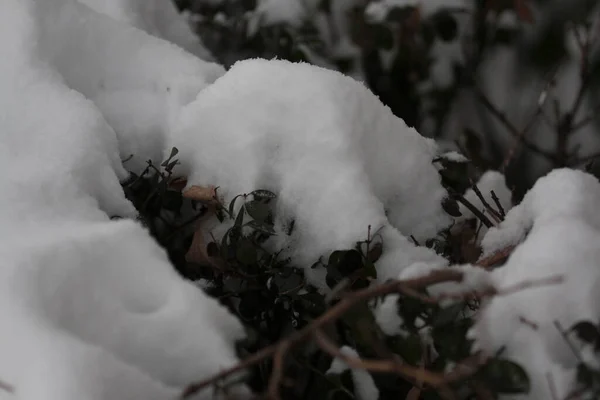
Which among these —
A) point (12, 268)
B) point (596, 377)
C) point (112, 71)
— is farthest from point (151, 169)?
point (596, 377)

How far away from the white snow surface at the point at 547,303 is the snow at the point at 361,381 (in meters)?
0.10

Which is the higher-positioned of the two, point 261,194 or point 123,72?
point 123,72

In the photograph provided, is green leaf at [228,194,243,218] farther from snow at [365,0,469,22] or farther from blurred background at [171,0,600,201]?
snow at [365,0,469,22]

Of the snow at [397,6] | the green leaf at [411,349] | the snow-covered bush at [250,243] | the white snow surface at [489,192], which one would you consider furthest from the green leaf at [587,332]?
the snow at [397,6]

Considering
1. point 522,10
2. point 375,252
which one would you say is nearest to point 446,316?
point 375,252

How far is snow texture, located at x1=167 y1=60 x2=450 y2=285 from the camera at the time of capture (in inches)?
26.4

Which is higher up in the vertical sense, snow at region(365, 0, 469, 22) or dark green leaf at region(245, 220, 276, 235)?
snow at region(365, 0, 469, 22)

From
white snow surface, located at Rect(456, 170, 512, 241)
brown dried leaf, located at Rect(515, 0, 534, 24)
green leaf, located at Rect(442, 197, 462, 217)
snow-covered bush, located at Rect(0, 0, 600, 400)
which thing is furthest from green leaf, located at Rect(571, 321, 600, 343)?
brown dried leaf, located at Rect(515, 0, 534, 24)

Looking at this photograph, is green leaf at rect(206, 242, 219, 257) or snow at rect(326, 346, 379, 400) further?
green leaf at rect(206, 242, 219, 257)

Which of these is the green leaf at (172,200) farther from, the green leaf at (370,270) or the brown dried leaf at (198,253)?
the green leaf at (370,270)

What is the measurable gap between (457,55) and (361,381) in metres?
1.57

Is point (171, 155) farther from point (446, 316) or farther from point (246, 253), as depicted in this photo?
point (446, 316)

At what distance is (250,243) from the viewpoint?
2.15 feet

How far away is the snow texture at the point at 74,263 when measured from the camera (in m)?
0.47
